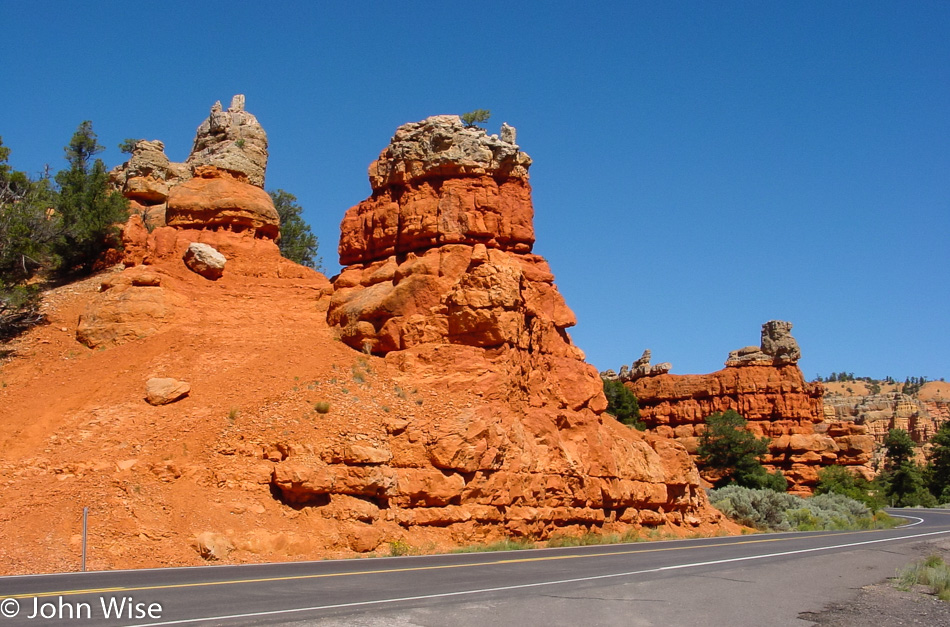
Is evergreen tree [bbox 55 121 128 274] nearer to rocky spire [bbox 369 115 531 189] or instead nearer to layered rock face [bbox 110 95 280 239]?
layered rock face [bbox 110 95 280 239]

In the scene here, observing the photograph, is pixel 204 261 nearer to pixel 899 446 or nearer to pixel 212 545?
pixel 212 545

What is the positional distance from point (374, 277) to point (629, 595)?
60.7 feet

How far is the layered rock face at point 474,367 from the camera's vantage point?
2133 cm

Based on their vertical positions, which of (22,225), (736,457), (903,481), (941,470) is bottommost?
(903,481)

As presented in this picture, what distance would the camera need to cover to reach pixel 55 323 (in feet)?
89.0

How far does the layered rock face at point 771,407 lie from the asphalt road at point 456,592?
131ft

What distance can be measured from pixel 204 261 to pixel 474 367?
414 inches

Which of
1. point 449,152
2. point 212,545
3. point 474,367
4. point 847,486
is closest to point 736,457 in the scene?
point 847,486

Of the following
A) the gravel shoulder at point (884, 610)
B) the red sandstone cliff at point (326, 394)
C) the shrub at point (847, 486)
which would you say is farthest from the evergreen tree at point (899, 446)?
the gravel shoulder at point (884, 610)

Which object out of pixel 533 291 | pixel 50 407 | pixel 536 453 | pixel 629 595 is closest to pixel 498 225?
pixel 533 291

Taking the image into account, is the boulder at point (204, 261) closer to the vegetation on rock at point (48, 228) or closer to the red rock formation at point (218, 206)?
the red rock formation at point (218, 206)

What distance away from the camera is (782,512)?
37219 millimetres

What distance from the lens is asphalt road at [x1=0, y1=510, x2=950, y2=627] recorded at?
930 cm

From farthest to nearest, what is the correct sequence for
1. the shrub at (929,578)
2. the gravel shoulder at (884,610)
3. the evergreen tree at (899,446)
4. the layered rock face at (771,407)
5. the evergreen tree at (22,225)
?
the evergreen tree at (899,446)
the layered rock face at (771,407)
the evergreen tree at (22,225)
the shrub at (929,578)
the gravel shoulder at (884,610)
